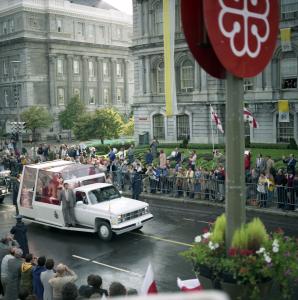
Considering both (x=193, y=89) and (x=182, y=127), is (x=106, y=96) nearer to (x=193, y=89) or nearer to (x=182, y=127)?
(x=182, y=127)

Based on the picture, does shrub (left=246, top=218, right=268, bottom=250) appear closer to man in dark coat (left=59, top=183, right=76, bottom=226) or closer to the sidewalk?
man in dark coat (left=59, top=183, right=76, bottom=226)

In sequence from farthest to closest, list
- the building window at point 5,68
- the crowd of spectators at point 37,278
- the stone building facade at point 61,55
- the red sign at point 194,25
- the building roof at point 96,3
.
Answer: the building roof at point 96,3 → the building window at point 5,68 → the stone building facade at point 61,55 → the crowd of spectators at point 37,278 → the red sign at point 194,25

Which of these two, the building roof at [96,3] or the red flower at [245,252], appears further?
the building roof at [96,3]

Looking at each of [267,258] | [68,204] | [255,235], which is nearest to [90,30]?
[68,204]

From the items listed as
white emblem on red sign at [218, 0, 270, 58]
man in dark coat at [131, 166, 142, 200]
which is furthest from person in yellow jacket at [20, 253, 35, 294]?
man in dark coat at [131, 166, 142, 200]

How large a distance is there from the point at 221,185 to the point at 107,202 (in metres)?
6.30

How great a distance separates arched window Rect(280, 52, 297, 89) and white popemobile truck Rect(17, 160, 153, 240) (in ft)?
78.0

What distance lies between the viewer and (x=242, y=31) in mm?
5777

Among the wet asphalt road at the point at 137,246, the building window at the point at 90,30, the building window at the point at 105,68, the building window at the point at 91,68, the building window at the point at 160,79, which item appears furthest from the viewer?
the building window at the point at 105,68

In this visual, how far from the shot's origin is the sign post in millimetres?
5699

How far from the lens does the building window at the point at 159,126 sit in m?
46.2

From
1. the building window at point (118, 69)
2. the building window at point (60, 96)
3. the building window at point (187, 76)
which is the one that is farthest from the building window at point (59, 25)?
the building window at point (187, 76)

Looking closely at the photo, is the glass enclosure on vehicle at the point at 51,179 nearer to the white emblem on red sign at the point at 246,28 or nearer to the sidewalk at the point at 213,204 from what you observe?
the sidewalk at the point at 213,204

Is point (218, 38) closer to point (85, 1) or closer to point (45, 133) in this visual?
point (45, 133)
